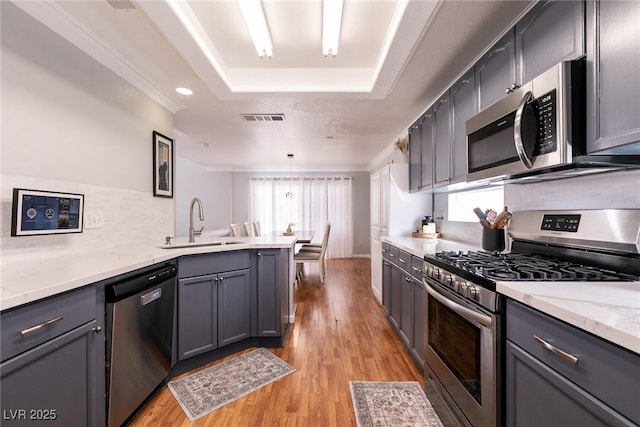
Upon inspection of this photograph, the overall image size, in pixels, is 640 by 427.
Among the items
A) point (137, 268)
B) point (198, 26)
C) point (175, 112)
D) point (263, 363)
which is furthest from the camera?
point (175, 112)

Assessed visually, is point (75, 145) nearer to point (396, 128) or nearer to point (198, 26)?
point (198, 26)

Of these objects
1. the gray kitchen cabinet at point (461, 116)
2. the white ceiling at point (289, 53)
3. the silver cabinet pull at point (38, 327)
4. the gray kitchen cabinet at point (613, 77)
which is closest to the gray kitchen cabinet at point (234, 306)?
the silver cabinet pull at point (38, 327)

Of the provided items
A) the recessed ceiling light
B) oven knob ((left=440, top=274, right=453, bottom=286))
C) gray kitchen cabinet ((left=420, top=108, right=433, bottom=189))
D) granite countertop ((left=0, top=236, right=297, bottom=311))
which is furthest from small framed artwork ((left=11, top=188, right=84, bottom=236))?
gray kitchen cabinet ((left=420, top=108, right=433, bottom=189))

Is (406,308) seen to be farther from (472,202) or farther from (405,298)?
(472,202)

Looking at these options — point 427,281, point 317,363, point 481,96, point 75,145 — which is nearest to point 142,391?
point 317,363

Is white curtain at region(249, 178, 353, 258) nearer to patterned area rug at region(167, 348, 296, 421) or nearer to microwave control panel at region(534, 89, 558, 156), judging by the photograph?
patterned area rug at region(167, 348, 296, 421)

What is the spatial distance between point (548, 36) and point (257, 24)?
1.61m

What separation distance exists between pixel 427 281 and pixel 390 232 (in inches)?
57.5

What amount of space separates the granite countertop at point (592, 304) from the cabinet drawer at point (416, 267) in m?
0.85

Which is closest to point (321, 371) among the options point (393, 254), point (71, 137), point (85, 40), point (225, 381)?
point (225, 381)

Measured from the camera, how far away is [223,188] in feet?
23.0

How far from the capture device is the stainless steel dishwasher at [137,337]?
1295mm

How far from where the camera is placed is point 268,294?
7.64 ft

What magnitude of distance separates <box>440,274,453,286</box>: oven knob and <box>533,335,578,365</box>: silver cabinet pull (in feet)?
1.62
